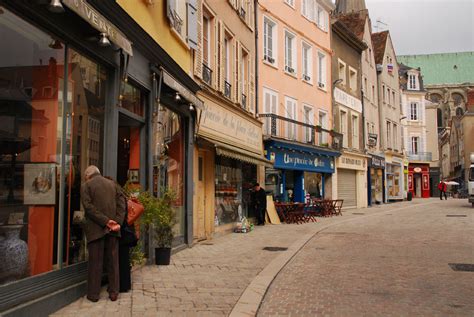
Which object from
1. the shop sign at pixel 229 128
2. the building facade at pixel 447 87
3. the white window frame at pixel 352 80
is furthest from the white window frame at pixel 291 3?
the building facade at pixel 447 87

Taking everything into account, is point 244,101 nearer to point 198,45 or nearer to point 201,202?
point 198,45

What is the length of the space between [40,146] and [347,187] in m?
24.6

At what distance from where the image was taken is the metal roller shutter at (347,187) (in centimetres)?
2762

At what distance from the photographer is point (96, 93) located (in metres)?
7.07

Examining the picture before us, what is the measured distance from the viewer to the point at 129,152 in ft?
28.6

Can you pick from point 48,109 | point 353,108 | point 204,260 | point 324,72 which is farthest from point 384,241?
point 353,108

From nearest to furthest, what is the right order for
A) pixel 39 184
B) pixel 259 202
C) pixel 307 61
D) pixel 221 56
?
pixel 39 184 < pixel 221 56 < pixel 259 202 < pixel 307 61

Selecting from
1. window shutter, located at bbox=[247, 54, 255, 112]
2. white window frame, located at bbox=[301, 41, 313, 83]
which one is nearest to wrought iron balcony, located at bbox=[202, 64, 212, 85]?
window shutter, located at bbox=[247, 54, 255, 112]

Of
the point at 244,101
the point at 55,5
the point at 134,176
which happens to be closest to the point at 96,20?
the point at 55,5

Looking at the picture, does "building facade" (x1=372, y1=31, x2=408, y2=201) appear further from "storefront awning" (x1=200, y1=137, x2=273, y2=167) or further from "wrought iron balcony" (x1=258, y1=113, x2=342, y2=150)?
"storefront awning" (x1=200, y1=137, x2=273, y2=167)

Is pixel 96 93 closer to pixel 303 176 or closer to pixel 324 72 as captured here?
pixel 303 176

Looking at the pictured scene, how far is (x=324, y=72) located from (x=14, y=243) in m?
22.5

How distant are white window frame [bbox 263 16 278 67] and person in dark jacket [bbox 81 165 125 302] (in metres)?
14.3

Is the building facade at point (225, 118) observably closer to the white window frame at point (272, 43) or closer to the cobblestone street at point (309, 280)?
the cobblestone street at point (309, 280)
